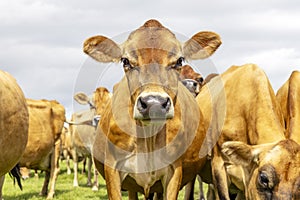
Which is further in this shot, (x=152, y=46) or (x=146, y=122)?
(x=152, y=46)

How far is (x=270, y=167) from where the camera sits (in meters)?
5.21

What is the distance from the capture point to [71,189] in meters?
16.1

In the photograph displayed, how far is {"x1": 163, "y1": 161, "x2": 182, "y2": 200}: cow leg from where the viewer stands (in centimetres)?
605

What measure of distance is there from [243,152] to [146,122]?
3.47ft

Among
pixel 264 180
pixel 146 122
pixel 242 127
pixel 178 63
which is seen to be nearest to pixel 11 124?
pixel 146 122

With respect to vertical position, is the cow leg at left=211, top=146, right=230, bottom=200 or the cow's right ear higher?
the cow's right ear

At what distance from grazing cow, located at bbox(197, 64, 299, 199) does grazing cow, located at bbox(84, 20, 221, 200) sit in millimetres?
638

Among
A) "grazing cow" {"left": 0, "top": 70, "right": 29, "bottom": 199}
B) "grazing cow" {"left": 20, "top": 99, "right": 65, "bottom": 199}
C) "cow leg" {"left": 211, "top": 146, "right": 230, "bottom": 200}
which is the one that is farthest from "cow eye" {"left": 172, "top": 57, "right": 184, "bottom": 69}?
"grazing cow" {"left": 20, "top": 99, "right": 65, "bottom": 199}

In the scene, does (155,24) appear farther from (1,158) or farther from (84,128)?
(84,128)

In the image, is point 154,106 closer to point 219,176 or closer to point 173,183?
point 173,183

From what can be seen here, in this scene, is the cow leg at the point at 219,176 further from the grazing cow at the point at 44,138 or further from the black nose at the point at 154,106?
the grazing cow at the point at 44,138

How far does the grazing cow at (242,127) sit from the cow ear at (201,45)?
0.97m

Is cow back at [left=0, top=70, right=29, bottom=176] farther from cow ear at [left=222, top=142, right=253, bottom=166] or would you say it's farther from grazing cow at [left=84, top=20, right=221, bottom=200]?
cow ear at [left=222, top=142, right=253, bottom=166]

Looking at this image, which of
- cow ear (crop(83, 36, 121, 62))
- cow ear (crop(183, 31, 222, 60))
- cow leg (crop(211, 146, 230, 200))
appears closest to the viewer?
cow ear (crop(83, 36, 121, 62))
